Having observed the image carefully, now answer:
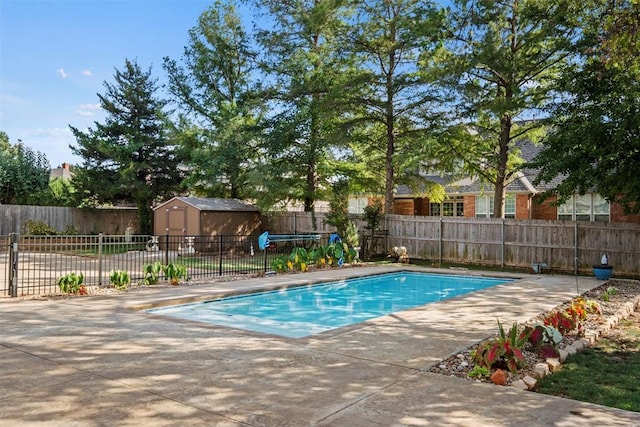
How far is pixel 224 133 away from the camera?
21.0 metres

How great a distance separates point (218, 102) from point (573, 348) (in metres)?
20.7

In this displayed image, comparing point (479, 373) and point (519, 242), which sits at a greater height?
point (519, 242)

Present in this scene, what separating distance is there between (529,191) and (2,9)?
2055cm


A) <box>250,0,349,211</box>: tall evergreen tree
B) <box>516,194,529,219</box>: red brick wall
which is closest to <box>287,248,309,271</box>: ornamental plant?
<box>250,0,349,211</box>: tall evergreen tree

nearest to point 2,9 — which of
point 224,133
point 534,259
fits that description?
point 224,133

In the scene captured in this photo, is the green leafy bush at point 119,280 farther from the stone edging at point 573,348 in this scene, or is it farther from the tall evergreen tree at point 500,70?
the tall evergreen tree at point 500,70

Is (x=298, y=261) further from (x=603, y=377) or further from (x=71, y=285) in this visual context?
(x=603, y=377)

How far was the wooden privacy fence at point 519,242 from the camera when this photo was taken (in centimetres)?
1351

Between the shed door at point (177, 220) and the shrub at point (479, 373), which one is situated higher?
the shed door at point (177, 220)

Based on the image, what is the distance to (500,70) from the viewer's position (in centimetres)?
1484

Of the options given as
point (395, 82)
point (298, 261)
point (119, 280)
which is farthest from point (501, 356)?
point (395, 82)

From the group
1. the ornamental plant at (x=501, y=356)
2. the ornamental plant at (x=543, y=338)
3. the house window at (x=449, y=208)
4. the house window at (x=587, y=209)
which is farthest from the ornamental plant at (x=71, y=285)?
→ the house window at (x=449, y=208)

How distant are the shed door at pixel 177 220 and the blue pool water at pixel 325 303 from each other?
391 inches

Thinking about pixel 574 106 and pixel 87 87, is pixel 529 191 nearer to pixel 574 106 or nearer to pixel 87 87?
pixel 574 106
